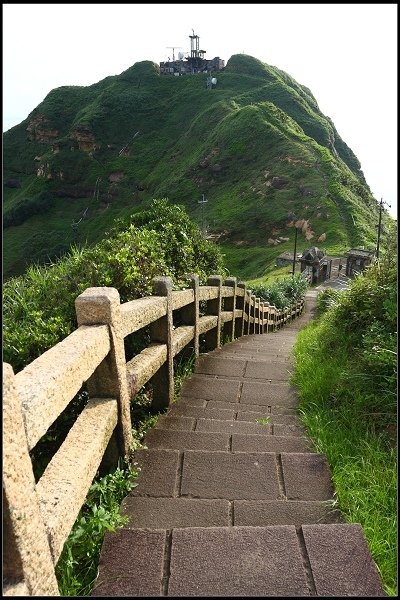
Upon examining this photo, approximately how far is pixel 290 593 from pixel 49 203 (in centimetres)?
8267

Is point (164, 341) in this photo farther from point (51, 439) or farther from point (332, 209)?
point (332, 209)

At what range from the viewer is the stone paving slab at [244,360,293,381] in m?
5.61

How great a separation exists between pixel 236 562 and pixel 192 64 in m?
111

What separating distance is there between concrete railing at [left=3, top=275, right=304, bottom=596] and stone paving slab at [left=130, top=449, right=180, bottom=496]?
4.6 inches

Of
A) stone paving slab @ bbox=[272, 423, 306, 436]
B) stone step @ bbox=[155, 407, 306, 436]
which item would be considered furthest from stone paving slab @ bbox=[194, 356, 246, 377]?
stone paving slab @ bbox=[272, 423, 306, 436]

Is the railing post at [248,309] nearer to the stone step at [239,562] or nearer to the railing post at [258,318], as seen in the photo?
the railing post at [258,318]

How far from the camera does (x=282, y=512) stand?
7.97 feet

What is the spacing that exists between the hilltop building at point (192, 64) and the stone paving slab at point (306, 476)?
4231 inches

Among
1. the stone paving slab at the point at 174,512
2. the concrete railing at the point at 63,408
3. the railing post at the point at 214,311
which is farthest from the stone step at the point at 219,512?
the railing post at the point at 214,311

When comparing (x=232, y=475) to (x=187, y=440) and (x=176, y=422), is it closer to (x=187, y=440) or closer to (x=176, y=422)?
(x=187, y=440)

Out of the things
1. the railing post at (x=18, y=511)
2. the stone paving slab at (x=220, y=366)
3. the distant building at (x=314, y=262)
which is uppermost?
the distant building at (x=314, y=262)

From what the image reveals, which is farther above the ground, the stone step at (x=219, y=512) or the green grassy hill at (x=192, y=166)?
the green grassy hill at (x=192, y=166)

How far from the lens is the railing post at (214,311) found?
6410 millimetres

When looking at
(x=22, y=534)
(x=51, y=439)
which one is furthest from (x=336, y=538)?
(x=51, y=439)
